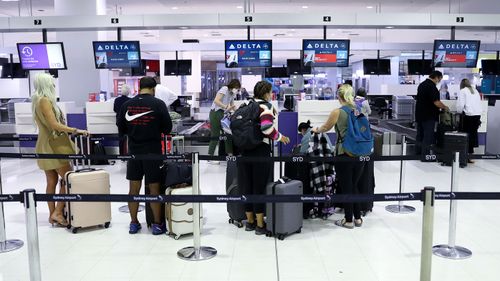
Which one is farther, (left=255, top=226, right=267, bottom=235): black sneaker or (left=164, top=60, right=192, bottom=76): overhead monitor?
(left=164, top=60, right=192, bottom=76): overhead monitor

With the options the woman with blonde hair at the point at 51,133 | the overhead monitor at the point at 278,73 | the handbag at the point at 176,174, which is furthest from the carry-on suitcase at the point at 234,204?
the overhead monitor at the point at 278,73

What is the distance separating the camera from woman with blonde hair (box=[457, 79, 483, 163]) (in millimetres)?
8867

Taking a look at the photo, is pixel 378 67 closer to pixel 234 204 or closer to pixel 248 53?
pixel 248 53

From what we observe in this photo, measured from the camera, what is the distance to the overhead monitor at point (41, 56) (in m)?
9.17

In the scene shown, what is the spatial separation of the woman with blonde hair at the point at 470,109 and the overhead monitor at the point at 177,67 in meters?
9.44

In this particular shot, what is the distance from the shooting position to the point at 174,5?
43.4 ft

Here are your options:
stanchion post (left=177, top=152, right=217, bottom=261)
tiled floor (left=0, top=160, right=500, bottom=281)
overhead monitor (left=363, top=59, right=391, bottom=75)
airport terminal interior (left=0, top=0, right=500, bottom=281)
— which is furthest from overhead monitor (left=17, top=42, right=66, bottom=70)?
overhead monitor (left=363, top=59, right=391, bottom=75)

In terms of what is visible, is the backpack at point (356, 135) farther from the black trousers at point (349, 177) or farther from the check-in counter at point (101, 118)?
the check-in counter at point (101, 118)

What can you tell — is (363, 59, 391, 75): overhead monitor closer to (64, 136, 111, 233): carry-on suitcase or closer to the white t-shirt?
the white t-shirt

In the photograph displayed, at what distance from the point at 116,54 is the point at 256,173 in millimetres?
6014

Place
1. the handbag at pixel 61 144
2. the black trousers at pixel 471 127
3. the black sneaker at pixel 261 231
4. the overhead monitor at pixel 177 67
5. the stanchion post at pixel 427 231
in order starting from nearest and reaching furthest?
1. the stanchion post at pixel 427 231
2. the black sneaker at pixel 261 231
3. the handbag at pixel 61 144
4. the black trousers at pixel 471 127
5. the overhead monitor at pixel 177 67

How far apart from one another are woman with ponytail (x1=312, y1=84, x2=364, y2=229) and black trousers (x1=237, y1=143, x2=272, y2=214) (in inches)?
27.0

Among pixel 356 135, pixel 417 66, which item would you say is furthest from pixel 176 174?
pixel 417 66

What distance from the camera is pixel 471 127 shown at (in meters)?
9.09
